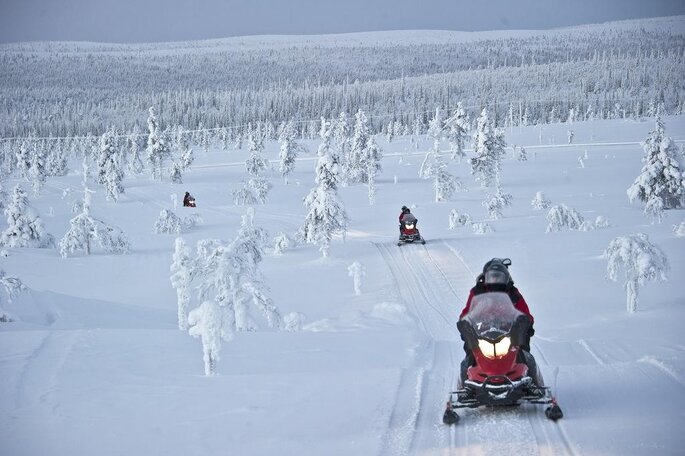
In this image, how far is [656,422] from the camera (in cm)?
693

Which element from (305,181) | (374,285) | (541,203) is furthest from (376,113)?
(374,285)

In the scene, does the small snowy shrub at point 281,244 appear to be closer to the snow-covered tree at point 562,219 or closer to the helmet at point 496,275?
the snow-covered tree at point 562,219

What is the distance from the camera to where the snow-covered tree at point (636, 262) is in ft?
56.1

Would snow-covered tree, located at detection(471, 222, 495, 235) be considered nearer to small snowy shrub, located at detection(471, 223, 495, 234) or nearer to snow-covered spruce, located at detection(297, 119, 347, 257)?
small snowy shrub, located at detection(471, 223, 495, 234)

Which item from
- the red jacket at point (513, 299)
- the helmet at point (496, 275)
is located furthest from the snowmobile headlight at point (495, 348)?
the helmet at point (496, 275)

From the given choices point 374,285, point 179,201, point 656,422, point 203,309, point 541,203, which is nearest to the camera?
point 656,422

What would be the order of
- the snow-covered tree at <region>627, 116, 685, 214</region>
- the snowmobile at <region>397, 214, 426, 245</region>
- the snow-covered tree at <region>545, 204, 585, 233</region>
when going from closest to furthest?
1. the snowmobile at <region>397, 214, 426, 245</region>
2. the snow-covered tree at <region>545, 204, 585, 233</region>
3. the snow-covered tree at <region>627, 116, 685, 214</region>

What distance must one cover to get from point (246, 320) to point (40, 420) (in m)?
6.88

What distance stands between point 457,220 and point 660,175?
1239cm

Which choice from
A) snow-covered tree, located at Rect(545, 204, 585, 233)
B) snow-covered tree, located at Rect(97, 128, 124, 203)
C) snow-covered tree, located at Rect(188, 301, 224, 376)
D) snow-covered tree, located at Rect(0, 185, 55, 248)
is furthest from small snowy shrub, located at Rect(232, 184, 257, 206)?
snow-covered tree, located at Rect(188, 301, 224, 376)

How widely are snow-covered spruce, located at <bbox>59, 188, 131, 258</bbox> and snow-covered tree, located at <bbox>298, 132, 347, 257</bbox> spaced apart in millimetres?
10967

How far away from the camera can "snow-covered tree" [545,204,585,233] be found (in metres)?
36.4

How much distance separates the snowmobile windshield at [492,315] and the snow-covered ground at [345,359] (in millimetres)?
1003

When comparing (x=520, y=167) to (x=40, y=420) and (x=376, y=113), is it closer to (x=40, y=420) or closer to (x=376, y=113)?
(x=40, y=420)
